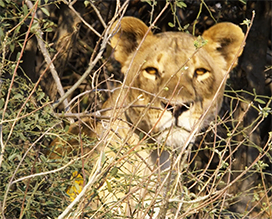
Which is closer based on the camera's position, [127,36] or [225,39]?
[127,36]

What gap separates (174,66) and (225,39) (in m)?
0.53

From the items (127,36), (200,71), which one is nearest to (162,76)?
(200,71)

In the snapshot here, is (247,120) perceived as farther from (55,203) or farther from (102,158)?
(102,158)

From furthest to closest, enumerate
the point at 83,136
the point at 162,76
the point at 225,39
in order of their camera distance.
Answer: the point at 225,39 < the point at 162,76 < the point at 83,136

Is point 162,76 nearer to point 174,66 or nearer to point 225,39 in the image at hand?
point 174,66

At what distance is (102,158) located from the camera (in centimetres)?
203

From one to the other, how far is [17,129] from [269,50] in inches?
135

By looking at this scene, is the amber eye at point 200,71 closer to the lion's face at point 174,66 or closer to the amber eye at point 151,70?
the lion's face at point 174,66

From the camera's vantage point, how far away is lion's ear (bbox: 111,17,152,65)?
3520 mm

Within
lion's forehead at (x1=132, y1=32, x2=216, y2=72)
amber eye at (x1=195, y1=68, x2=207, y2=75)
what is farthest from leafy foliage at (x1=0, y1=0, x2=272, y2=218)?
amber eye at (x1=195, y1=68, x2=207, y2=75)

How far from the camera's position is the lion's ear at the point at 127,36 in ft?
11.5

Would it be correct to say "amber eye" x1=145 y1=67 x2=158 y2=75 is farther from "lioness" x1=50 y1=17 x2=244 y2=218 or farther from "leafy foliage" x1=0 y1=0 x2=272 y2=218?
"leafy foliage" x1=0 y1=0 x2=272 y2=218

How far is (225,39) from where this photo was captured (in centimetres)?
377

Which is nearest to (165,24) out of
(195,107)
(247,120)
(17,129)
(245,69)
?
(245,69)
